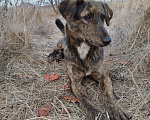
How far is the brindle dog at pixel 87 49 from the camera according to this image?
1828 mm

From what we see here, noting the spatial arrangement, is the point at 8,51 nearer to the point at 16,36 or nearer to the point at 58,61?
the point at 16,36

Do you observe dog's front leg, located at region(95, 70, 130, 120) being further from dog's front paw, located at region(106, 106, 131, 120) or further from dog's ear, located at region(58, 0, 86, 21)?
dog's ear, located at region(58, 0, 86, 21)

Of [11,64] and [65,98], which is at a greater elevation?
[11,64]

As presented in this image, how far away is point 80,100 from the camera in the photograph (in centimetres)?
204

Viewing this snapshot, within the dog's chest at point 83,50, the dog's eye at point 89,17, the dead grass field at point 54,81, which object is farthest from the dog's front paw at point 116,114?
the dog's eye at point 89,17

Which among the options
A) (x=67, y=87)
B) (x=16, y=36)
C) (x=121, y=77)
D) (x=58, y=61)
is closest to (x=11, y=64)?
(x=16, y=36)

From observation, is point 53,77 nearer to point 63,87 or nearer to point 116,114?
point 63,87

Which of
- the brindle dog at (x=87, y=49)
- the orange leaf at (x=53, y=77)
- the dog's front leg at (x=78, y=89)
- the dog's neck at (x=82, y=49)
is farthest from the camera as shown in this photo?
the orange leaf at (x=53, y=77)

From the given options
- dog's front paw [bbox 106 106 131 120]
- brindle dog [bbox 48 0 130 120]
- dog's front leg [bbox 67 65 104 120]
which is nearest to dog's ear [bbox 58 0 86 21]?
brindle dog [bbox 48 0 130 120]

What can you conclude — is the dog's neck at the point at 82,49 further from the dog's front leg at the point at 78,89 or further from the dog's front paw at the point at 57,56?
the dog's front paw at the point at 57,56

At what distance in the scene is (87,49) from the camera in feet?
7.10

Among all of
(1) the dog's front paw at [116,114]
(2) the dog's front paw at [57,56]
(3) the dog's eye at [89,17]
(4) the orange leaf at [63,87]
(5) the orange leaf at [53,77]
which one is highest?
(3) the dog's eye at [89,17]

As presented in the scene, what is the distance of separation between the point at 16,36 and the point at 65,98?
→ 214cm

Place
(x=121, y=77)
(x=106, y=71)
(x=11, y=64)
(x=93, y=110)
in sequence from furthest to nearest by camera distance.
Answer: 1. (x=11, y=64)
2. (x=121, y=77)
3. (x=106, y=71)
4. (x=93, y=110)
